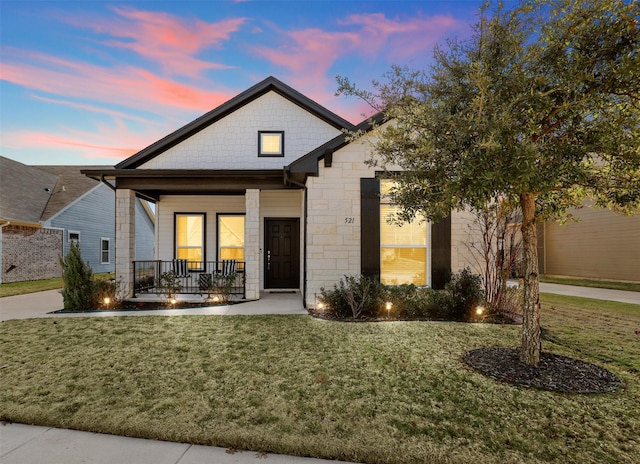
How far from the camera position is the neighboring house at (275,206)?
27.2 feet

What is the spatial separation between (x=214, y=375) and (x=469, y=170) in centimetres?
378

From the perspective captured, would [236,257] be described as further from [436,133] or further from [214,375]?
[436,133]

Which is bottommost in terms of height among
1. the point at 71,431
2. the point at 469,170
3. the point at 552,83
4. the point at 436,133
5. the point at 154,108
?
the point at 71,431

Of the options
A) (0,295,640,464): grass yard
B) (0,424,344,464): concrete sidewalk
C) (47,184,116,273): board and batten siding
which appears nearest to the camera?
(0,424,344,464): concrete sidewalk

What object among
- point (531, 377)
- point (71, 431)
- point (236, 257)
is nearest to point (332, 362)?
point (531, 377)

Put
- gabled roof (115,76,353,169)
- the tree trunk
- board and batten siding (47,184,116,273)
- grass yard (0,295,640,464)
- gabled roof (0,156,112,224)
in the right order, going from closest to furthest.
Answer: grass yard (0,295,640,464), the tree trunk, gabled roof (115,76,353,169), gabled roof (0,156,112,224), board and batten siding (47,184,116,273)

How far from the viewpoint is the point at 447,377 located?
13.6ft

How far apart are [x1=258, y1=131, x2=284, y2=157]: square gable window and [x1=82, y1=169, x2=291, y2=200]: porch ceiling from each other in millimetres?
2393

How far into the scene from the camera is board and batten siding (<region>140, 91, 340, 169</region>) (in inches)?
451

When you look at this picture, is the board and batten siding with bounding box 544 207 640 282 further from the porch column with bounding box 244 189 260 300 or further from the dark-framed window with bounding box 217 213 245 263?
the dark-framed window with bounding box 217 213 245 263

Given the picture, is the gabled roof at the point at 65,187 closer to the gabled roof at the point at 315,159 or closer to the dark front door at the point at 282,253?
the dark front door at the point at 282,253

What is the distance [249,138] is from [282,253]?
13.1 ft

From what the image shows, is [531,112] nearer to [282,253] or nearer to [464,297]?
[464,297]

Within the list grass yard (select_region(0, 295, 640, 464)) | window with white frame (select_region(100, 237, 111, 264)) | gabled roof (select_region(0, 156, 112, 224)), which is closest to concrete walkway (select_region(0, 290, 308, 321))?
grass yard (select_region(0, 295, 640, 464))
